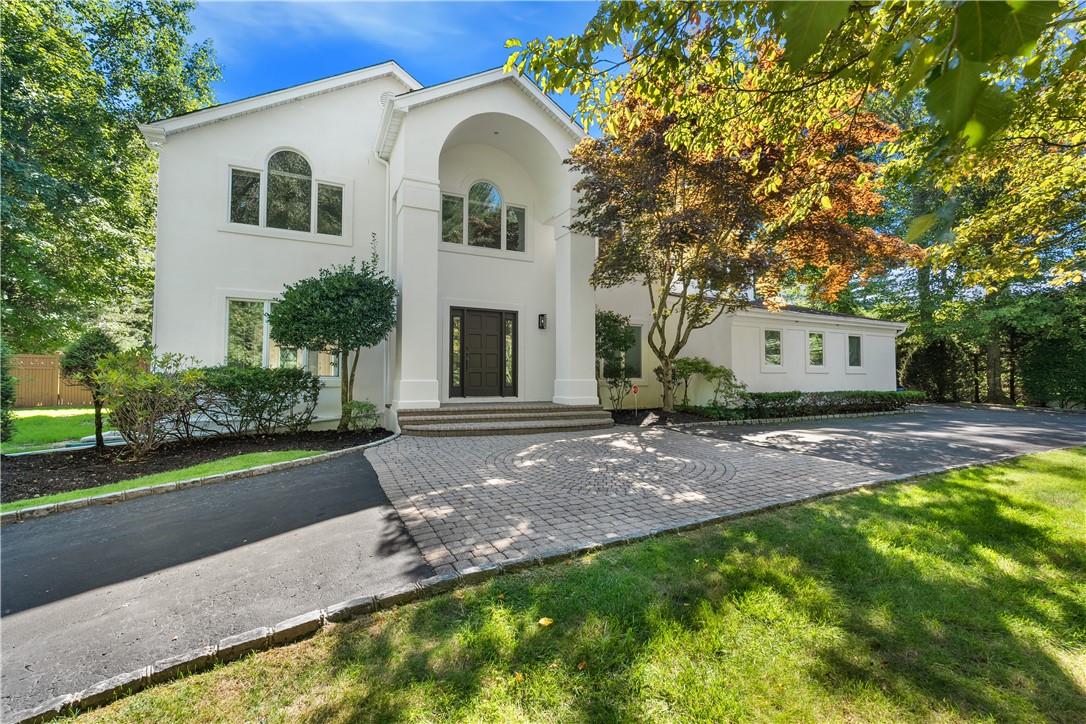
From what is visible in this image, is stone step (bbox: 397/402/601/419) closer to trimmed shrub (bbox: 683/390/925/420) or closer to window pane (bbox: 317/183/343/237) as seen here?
→ trimmed shrub (bbox: 683/390/925/420)

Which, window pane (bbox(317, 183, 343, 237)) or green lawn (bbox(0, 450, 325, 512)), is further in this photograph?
window pane (bbox(317, 183, 343, 237))

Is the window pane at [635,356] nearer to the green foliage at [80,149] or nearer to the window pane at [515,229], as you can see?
the window pane at [515,229]

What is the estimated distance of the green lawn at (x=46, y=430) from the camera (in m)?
7.58

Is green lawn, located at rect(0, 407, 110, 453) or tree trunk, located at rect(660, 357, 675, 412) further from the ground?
tree trunk, located at rect(660, 357, 675, 412)

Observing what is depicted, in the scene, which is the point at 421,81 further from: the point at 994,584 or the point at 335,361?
the point at 994,584

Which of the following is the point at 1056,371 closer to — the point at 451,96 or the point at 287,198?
the point at 451,96

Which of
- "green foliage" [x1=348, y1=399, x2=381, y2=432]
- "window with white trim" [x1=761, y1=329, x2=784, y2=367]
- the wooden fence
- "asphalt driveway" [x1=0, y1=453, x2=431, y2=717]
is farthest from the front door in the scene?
the wooden fence

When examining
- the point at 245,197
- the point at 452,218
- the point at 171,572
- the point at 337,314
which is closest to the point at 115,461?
the point at 337,314

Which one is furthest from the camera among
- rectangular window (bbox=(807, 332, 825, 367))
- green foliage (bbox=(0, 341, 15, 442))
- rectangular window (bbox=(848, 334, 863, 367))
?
rectangular window (bbox=(848, 334, 863, 367))

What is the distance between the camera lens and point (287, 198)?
941 cm

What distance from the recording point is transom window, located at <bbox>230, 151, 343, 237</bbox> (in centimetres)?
905

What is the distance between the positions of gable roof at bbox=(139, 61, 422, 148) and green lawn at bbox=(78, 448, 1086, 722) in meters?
10.4

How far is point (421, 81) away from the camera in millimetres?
11258

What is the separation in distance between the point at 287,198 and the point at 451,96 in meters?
4.25
